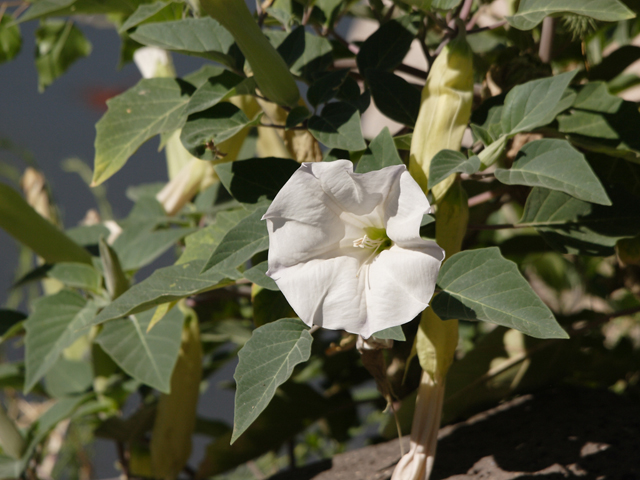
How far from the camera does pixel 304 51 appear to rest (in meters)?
0.56

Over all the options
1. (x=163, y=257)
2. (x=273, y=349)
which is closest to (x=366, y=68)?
(x=273, y=349)

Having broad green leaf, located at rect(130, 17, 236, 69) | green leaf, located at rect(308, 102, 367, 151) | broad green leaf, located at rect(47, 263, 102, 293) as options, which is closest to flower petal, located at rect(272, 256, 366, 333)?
green leaf, located at rect(308, 102, 367, 151)

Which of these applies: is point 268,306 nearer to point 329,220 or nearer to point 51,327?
point 329,220

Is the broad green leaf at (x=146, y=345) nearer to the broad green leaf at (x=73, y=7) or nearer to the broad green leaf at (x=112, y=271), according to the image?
the broad green leaf at (x=112, y=271)

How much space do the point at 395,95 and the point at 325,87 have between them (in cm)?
7

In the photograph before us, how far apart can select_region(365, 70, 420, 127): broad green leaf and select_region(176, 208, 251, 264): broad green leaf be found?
0.54ft

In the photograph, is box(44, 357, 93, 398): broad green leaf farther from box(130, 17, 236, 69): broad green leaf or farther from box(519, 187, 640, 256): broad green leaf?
box(519, 187, 640, 256): broad green leaf

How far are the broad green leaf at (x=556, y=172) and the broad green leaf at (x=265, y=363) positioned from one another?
0.20 metres

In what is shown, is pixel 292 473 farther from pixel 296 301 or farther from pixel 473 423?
pixel 296 301

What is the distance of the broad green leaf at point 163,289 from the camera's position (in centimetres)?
45

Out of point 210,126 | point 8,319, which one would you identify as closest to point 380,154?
point 210,126

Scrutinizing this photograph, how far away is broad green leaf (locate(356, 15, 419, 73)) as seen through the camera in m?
0.56

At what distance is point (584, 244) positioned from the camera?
52 cm

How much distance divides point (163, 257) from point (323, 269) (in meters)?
1.57
